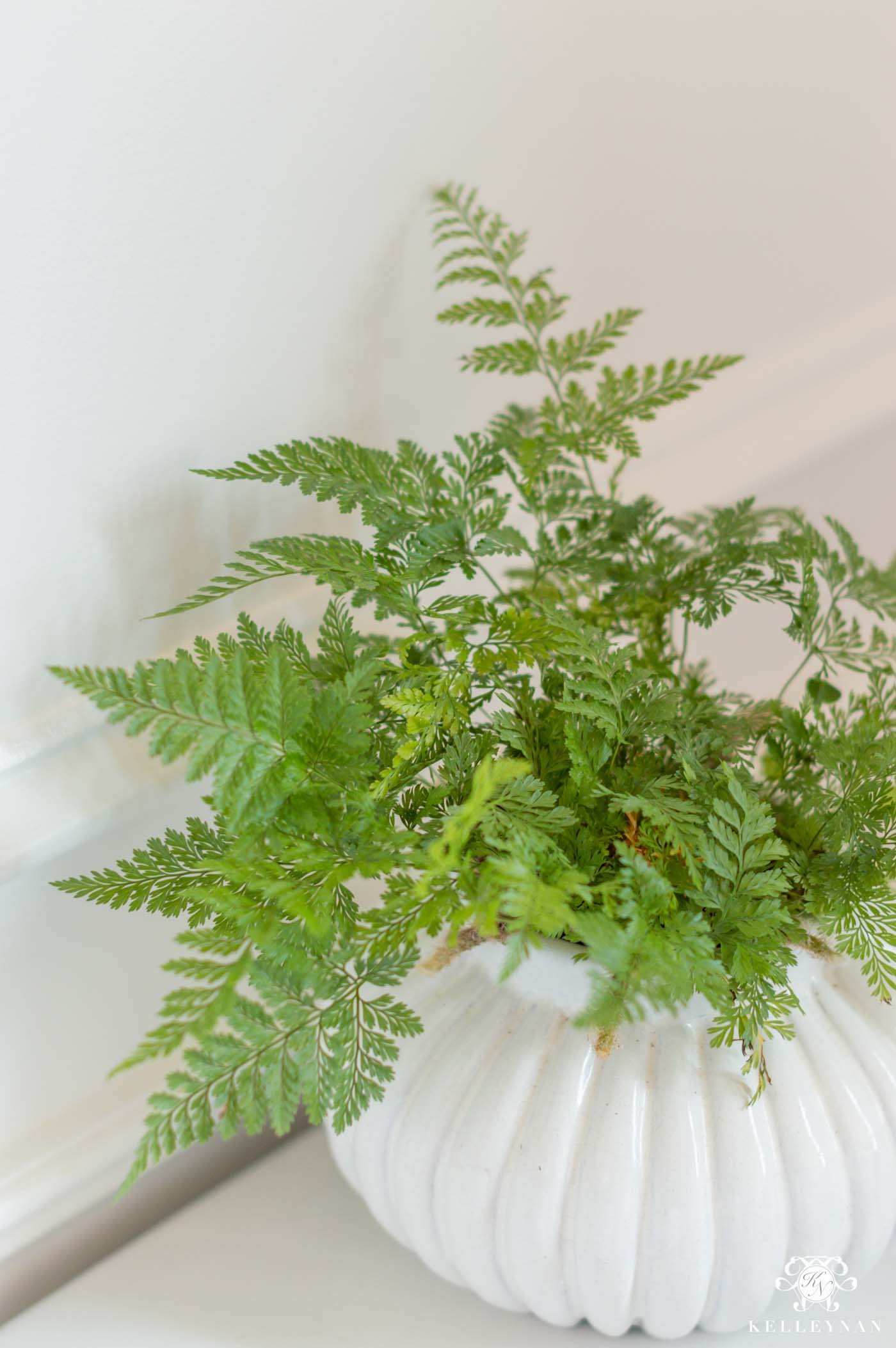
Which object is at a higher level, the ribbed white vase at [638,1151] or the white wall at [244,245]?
the white wall at [244,245]

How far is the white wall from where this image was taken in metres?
0.55

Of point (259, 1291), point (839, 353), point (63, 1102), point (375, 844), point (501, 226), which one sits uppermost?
point (501, 226)

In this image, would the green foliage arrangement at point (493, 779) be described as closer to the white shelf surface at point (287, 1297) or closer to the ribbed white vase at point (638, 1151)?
the ribbed white vase at point (638, 1151)

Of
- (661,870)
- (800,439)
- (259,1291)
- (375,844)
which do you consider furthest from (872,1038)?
(800,439)

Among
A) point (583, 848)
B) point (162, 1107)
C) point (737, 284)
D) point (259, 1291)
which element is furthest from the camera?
point (737, 284)

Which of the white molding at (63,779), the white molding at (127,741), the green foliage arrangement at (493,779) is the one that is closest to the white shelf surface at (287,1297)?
the white molding at (127,741)

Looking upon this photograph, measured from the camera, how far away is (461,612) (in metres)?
0.55

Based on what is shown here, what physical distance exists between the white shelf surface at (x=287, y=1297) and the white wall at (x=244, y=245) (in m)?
0.11

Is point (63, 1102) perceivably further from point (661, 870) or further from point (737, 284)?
point (737, 284)

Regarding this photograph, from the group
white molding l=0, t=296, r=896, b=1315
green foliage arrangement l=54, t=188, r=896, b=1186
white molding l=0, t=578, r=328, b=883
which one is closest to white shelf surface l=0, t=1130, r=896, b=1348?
white molding l=0, t=296, r=896, b=1315

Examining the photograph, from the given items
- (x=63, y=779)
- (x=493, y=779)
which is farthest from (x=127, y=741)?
(x=493, y=779)

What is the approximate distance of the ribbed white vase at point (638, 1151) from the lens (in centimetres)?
52

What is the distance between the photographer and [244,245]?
61 centimetres

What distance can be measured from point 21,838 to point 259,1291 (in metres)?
0.33
